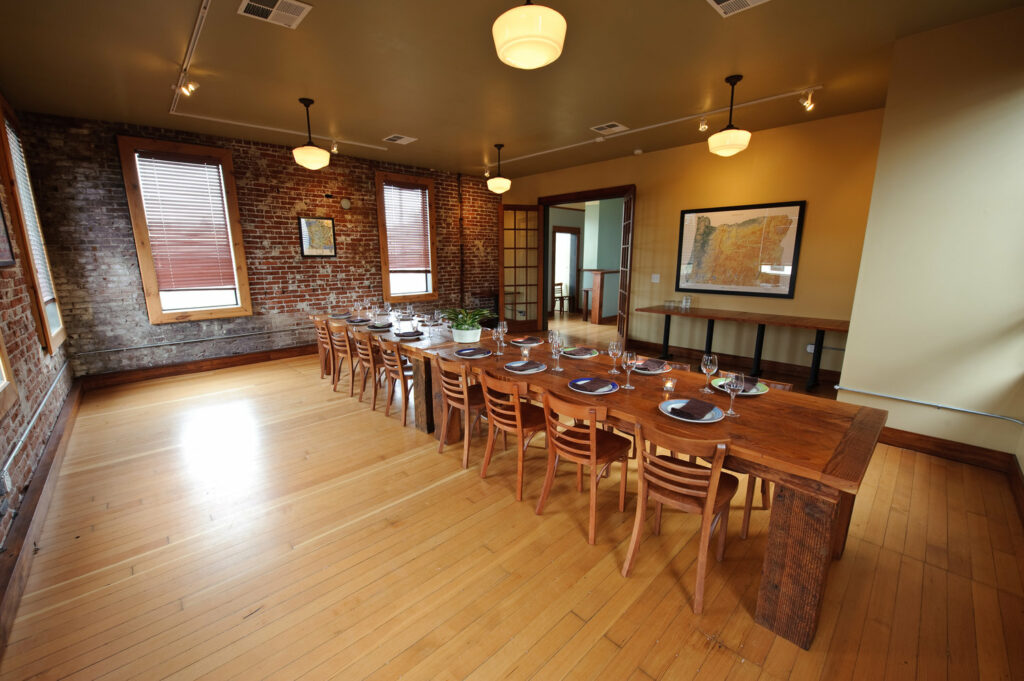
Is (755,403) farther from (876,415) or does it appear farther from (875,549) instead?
(875,549)

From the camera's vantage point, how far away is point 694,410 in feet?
6.41

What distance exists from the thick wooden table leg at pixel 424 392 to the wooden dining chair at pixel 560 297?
7549 mm

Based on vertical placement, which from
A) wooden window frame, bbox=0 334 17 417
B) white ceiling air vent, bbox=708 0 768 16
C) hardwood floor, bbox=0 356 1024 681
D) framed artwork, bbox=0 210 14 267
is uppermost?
white ceiling air vent, bbox=708 0 768 16

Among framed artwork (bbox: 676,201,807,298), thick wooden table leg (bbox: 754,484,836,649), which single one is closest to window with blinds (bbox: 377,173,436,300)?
framed artwork (bbox: 676,201,807,298)

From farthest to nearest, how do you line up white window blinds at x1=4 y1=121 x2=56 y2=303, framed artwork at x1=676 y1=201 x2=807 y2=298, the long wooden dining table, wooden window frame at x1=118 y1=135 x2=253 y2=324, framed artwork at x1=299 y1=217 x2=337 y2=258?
framed artwork at x1=299 y1=217 x2=337 y2=258 → framed artwork at x1=676 y1=201 x2=807 y2=298 → wooden window frame at x1=118 y1=135 x2=253 y2=324 → white window blinds at x1=4 y1=121 x2=56 y2=303 → the long wooden dining table

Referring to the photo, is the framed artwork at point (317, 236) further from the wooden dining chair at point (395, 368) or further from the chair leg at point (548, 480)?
the chair leg at point (548, 480)

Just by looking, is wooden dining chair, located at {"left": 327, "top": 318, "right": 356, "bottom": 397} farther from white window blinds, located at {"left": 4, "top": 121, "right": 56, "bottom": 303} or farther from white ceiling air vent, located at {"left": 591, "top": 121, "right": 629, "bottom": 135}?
white ceiling air vent, located at {"left": 591, "top": 121, "right": 629, "bottom": 135}

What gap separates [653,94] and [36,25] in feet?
15.2

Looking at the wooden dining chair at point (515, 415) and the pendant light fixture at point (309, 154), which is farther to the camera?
the pendant light fixture at point (309, 154)

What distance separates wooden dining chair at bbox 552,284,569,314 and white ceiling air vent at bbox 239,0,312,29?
27.8 feet

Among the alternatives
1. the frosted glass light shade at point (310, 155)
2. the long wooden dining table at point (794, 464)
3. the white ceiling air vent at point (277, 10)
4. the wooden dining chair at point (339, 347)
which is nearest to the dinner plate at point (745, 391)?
the long wooden dining table at point (794, 464)

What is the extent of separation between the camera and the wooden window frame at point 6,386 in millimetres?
2281

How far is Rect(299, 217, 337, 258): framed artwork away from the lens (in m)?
6.02

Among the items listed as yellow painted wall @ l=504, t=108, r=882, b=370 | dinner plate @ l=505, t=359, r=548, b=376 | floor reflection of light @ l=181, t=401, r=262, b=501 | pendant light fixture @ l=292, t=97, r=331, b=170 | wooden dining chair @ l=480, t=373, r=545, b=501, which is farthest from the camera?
yellow painted wall @ l=504, t=108, r=882, b=370
